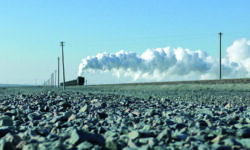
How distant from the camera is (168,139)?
3248 millimetres

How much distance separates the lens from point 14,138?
10.4ft

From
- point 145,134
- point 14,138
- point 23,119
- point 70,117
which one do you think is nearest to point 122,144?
point 145,134

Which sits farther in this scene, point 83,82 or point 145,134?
point 83,82

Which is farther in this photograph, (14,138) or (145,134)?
(145,134)

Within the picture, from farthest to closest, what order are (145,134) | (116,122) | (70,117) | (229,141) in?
1. (70,117)
2. (116,122)
3. (145,134)
4. (229,141)

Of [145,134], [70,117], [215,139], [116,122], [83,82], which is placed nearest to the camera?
[215,139]

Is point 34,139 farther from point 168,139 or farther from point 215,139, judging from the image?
point 215,139

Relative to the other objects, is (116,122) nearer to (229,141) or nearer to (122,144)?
(122,144)

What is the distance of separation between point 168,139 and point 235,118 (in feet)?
7.65

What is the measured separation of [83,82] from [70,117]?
60.4m

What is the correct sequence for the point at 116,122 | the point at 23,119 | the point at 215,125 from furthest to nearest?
the point at 23,119 < the point at 116,122 < the point at 215,125

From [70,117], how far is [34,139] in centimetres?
194

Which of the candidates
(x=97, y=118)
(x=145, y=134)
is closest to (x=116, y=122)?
(x=97, y=118)

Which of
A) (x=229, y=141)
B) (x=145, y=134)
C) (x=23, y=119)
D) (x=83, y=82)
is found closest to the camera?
(x=229, y=141)
